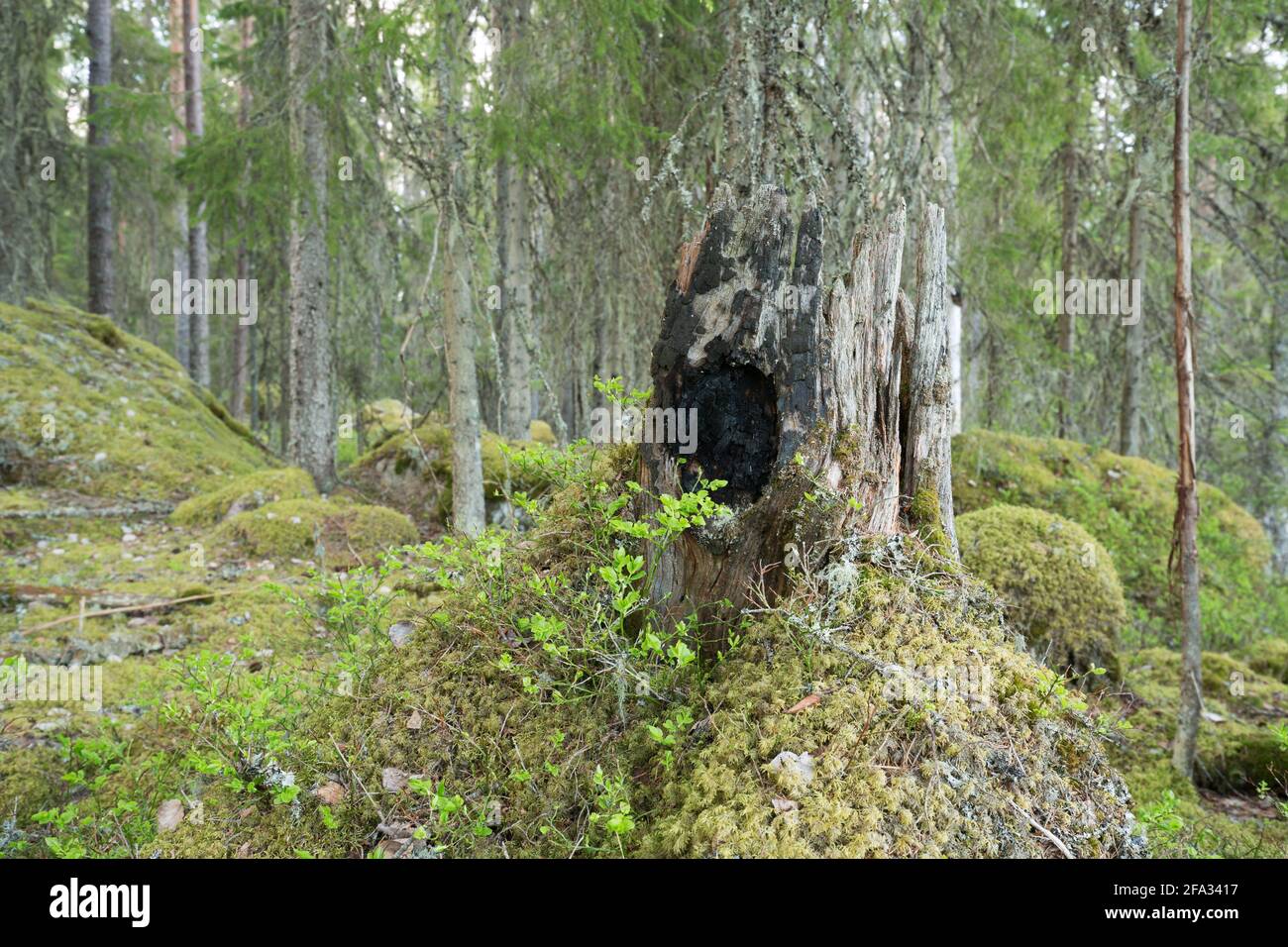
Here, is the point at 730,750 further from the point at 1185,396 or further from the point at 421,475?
the point at 421,475

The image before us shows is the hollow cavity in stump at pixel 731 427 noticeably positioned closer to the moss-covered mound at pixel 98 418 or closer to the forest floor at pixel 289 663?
the forest floor at pixel 289 663

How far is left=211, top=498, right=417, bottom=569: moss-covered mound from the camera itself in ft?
21.7

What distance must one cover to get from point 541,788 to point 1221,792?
5.09 meters

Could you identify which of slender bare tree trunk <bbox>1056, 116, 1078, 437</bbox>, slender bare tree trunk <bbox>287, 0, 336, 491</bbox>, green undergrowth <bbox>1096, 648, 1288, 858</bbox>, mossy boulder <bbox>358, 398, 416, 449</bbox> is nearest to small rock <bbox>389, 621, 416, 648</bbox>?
green undergrowth <bbox>1096, 648, 1288, 858</bbox>

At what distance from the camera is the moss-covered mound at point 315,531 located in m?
6.60

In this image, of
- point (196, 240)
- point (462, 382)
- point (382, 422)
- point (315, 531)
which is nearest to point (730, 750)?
point (462, 382)

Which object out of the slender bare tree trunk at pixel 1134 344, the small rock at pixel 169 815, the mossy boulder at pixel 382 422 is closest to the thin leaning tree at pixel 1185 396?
the small rock at pixel 169 815

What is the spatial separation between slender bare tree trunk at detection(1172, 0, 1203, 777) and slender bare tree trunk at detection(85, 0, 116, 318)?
12703mm

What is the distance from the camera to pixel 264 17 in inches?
359

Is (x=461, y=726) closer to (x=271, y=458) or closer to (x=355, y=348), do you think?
(x=355, y=348)

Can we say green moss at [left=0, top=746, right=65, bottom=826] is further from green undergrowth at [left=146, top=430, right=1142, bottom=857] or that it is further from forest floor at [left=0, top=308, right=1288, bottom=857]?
green undergrowth at [left=146, top=430, right=1142, bottom=857]

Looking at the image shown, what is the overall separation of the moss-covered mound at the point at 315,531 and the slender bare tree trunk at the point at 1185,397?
5.87 m

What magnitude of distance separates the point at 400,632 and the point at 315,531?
3.90 metres
